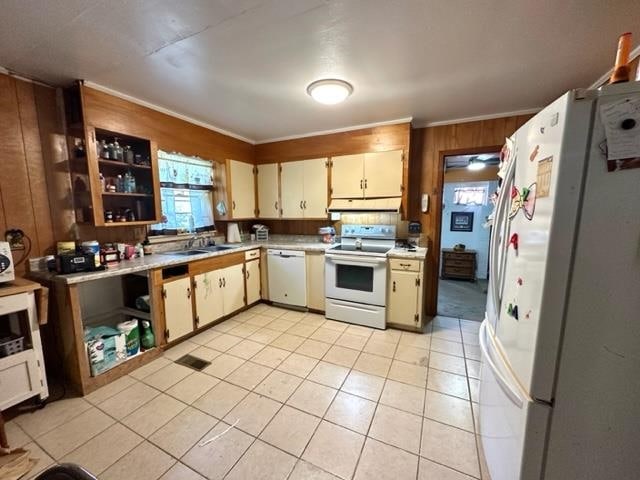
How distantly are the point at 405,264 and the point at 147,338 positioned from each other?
105 inches

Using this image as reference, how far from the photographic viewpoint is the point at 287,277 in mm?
3578

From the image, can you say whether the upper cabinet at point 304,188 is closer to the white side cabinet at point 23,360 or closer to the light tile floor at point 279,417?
the light tile floor at point 279,417

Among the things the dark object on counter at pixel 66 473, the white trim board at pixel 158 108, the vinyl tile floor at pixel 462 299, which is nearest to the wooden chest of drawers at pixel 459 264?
the vinyl tile floor at pixel 462 299

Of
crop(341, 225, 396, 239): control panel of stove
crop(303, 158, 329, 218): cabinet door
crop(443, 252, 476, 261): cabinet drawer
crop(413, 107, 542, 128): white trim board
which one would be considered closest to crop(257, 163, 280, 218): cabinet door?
crop(303, 158, 329, 218): cabinet door

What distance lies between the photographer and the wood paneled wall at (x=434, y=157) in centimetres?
304

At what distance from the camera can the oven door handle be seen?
295cm

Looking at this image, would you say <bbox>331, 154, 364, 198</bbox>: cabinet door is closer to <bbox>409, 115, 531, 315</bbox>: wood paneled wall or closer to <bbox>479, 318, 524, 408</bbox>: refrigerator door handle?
<bbox>409, 115, 531, 315</bbox>: wood paneled wall

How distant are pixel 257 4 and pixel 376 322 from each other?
293 centimetres

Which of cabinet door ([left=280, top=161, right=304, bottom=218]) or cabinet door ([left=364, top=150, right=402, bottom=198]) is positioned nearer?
cabinet door ([left=364, top=150, right=402, bottom=198])

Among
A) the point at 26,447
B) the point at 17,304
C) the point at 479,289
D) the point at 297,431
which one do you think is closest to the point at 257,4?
the point at 17,304

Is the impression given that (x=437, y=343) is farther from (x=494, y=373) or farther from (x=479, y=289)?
(x=479, y=289)

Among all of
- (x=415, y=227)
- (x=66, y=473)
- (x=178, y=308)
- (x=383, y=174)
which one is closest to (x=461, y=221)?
(x=415, y=227)

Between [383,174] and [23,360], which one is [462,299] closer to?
[383,174]

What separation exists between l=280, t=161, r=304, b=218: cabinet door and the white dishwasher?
0.63m
